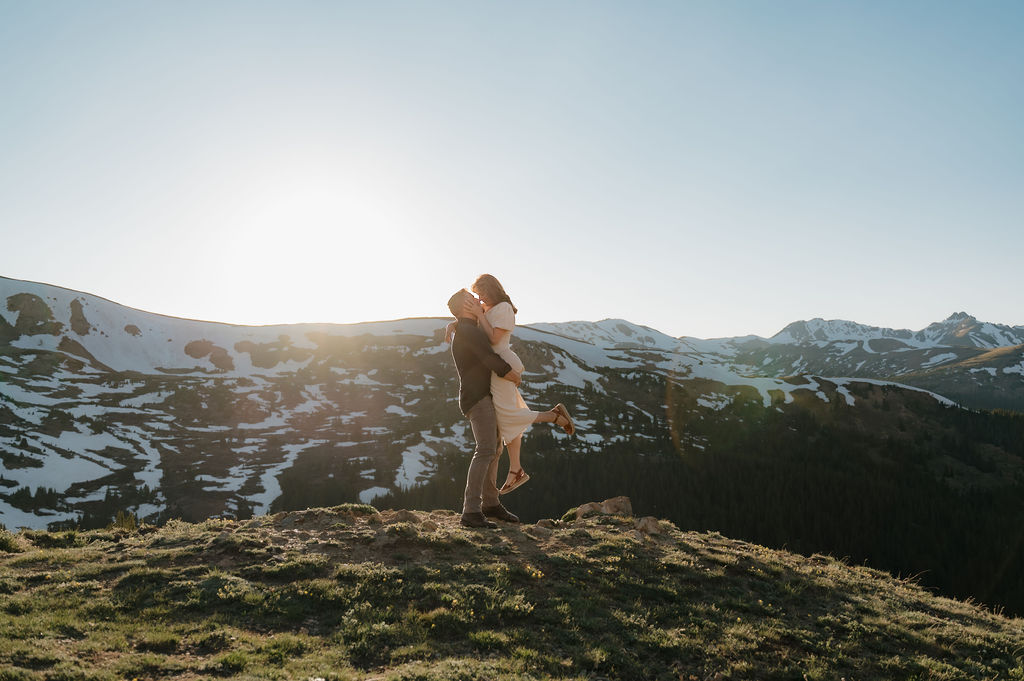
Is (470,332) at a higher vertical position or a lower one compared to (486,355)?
higher

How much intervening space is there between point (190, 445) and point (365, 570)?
14163cm

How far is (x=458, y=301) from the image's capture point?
12.3 metres

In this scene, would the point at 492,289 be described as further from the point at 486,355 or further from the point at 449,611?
the point at 449,611

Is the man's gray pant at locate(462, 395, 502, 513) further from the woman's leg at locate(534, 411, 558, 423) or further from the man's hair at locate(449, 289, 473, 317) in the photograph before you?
the man's hair at locate(449, 289, 473, 317)

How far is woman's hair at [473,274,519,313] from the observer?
1236cm

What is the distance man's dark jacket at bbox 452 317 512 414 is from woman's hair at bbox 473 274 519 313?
740 mm

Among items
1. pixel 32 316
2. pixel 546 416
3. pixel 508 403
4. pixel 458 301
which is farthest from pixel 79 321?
pixel 546 416

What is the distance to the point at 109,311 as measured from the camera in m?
200

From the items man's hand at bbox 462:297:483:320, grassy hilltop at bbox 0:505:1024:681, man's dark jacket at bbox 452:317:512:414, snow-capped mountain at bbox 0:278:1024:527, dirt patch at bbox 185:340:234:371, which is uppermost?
man's hand at bbox 462:297:483:320

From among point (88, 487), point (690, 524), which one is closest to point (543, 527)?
point (690, 524)

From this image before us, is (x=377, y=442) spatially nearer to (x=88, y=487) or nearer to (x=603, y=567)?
(x=88, y=487)

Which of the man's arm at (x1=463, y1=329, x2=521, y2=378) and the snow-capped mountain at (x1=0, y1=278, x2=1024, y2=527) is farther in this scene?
the snow-capped mountain at (x1=0, y1=278, x2=1024, y2=527)

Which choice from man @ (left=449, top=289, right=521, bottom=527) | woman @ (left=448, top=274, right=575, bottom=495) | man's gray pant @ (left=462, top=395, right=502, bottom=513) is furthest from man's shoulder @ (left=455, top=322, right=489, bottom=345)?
man's gray pant @ (left=462, top=395, right=502, bottom=513)

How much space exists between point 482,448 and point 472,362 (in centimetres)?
199
